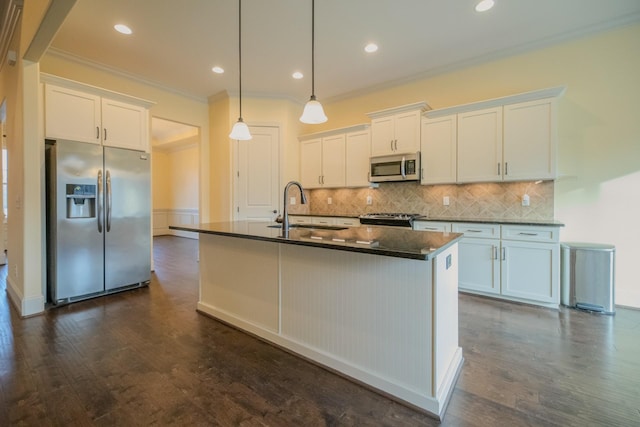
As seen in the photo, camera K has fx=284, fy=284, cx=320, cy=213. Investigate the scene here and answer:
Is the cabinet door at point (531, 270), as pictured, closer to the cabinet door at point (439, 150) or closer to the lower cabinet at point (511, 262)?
the lower cabinet at point (511, 262)

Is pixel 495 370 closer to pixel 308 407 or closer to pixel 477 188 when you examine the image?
pixel 308 407

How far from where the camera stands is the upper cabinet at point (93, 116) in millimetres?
3211

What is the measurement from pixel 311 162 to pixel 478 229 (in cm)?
307

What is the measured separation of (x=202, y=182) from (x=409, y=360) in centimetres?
488

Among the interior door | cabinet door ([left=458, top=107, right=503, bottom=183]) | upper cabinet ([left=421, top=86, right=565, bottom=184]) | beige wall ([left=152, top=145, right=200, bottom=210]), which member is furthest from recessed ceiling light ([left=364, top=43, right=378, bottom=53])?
beige wall ([left=152, top=145, right=200, bottom=210])

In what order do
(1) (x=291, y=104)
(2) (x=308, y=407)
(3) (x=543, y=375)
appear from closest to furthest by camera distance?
(2) (x=308, y=407) < (3) (x=543, y=375) < (1) (x=291, y=104)

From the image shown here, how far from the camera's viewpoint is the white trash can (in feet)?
9.71

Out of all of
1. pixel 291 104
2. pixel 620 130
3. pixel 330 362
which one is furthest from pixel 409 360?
pixel 291 104

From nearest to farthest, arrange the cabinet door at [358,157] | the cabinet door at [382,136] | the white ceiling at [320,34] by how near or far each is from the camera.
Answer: the white ceiling at [320,34] < the cabinet door at [382,136] < the cabinet door at [358,157]

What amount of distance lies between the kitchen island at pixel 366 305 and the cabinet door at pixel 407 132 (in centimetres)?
250

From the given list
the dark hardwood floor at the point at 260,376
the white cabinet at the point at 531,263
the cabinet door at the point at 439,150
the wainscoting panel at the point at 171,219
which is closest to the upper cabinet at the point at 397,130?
the cabinet door at the point at 439,150

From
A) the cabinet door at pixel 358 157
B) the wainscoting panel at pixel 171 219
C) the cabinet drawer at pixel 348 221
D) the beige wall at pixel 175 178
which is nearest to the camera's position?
the cabinet drawer at pixel 348 221


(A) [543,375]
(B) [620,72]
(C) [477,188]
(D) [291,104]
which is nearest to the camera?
(A) [543,375]

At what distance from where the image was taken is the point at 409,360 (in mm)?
1668
